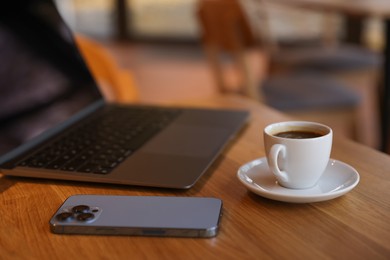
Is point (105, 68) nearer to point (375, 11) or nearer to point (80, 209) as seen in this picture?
point (80, 209)

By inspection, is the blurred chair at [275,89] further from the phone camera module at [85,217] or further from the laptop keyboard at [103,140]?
the phone camera module at [85,217]

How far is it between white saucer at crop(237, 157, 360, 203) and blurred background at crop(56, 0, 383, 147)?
2979 millimetres

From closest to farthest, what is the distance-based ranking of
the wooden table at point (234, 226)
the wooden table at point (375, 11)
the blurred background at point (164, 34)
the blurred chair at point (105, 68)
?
the wooden table at point (234, 226), the blurred chair at point (105, 68), the wooden table at point (375, 11), the blurred background at point (164, 34)

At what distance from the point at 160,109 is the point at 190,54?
4.22 metres

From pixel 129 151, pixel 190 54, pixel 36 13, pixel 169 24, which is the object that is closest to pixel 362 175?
pixel 129 151

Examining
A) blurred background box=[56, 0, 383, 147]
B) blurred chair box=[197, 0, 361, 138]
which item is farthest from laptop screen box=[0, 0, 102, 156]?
blurred background box=[56, 0, 383, 147]

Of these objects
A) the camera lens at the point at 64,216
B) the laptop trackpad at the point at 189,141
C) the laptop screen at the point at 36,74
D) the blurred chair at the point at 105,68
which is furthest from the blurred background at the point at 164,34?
the camera lens at the point at 64,216

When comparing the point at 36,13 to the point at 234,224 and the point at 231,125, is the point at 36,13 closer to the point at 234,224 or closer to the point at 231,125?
the point at 231,125

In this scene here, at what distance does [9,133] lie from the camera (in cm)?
76

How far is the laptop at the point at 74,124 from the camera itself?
696 mm

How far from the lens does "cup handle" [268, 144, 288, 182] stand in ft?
2.01

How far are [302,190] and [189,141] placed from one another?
222 millimetres

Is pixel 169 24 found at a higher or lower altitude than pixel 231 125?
lower

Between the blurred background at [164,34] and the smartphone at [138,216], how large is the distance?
3.05 metres
